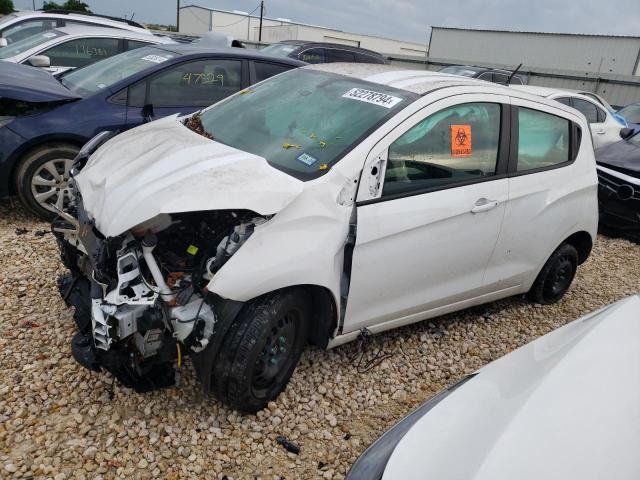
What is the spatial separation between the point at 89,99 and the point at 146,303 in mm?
3100

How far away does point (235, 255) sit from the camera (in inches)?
93.7

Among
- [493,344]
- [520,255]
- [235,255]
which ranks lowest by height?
[493,344]

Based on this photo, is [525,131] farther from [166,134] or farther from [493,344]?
[166,134]

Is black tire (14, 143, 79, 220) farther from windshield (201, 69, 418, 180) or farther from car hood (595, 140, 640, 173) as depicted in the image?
car hood (595, 140, 640, 173)

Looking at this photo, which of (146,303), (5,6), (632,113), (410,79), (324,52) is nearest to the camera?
(146,303)

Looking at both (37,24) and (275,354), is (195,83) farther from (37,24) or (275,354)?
(37,24)

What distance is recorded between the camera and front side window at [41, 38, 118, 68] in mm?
6977

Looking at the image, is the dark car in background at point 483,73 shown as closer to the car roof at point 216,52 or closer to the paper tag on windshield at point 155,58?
the car roof at point 216,52

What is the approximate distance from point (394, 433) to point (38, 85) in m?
4.37

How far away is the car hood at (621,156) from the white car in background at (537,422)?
4837mm

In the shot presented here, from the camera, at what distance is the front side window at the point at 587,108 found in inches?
348

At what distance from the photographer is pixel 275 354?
2.77 m

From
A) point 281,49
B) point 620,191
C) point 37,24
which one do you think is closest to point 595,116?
point 620,191

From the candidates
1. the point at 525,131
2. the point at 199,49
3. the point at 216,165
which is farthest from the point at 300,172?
the point at 199,49
